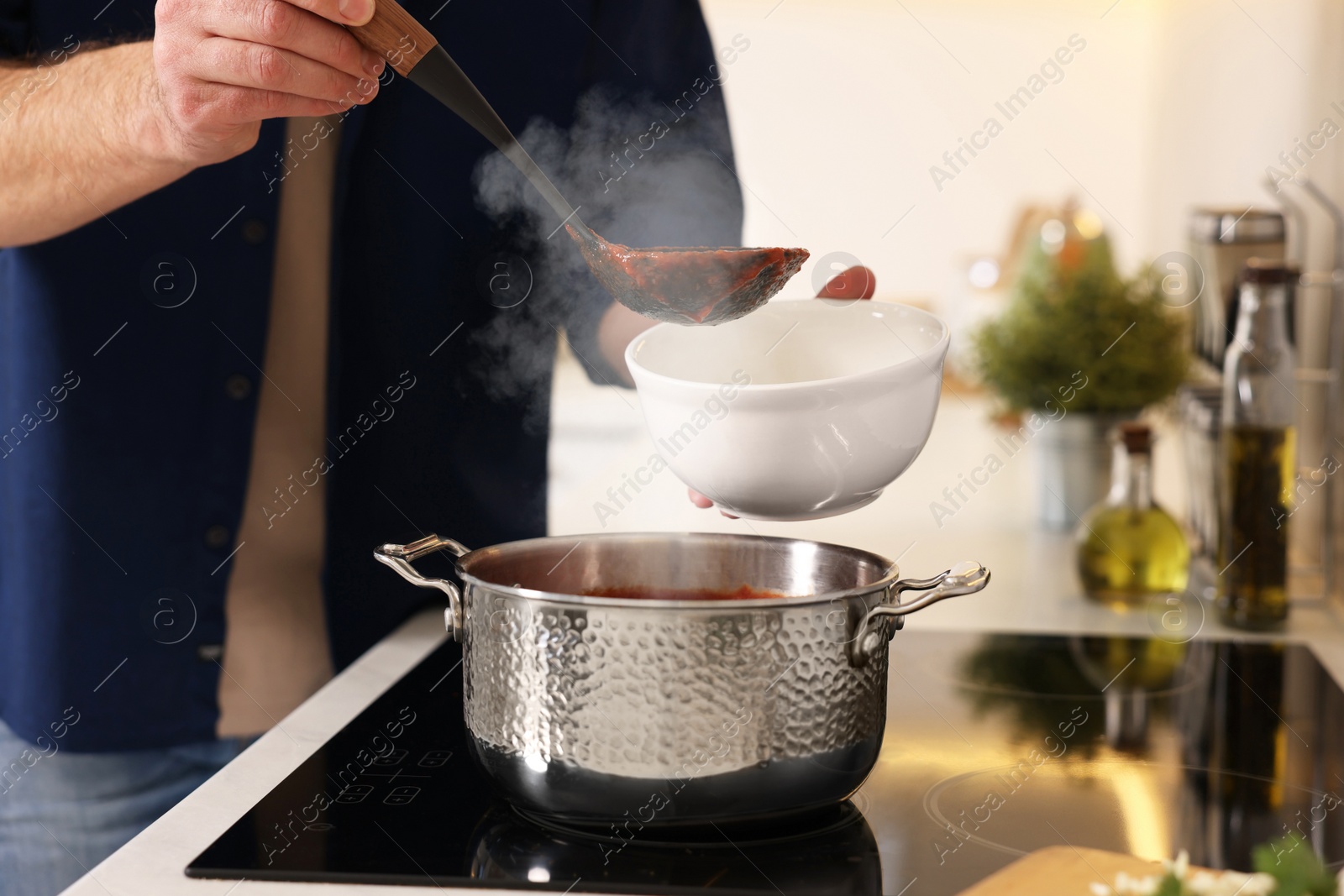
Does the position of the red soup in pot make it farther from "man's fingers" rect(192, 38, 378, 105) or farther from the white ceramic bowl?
"man's fingers" rect(192, 38, 378, 105)

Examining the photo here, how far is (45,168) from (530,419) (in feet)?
1.62

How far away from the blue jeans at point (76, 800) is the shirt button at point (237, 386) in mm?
318

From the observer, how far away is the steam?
1.19 metres

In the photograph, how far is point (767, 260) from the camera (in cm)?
82

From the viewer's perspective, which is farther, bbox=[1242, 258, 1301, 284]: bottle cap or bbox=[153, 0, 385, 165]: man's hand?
bbox=[1242, 258, 1301, 284]: bottle cap

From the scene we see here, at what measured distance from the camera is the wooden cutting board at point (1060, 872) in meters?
0.60

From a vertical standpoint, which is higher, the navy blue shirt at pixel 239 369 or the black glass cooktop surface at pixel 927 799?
the navy blue shirt at pixel 239 369

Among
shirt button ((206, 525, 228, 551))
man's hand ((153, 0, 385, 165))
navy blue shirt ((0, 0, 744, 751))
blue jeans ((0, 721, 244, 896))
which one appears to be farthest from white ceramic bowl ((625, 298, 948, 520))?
blue jeans ((0, 721, 244, 896))

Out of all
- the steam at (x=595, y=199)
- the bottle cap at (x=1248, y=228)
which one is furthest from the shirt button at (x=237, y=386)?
the bottle cap at (x=1248, y=228)

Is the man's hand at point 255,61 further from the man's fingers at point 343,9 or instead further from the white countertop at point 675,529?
the white countertop at point 675,529

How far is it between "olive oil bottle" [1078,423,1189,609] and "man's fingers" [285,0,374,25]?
37.1 inches

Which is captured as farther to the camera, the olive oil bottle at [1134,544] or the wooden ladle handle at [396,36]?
the olive oil bottle at [1134,544]

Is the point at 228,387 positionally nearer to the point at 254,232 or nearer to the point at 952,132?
the point at 254,232

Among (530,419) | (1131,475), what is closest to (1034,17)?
(1131,475)
